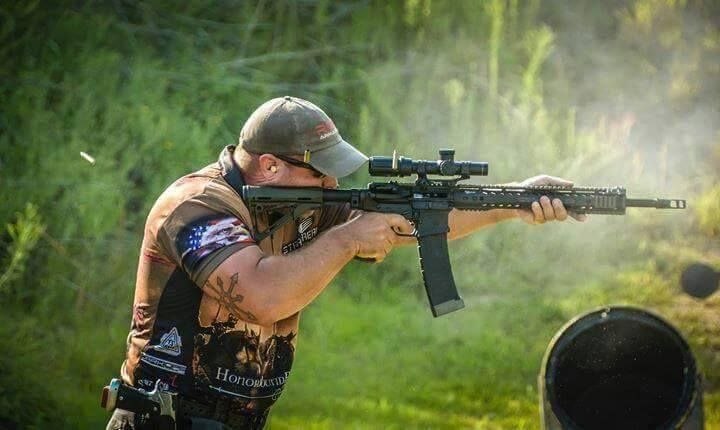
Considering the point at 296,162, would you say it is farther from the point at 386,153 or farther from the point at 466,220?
the point at 386,153

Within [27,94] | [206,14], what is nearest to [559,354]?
[27,94]

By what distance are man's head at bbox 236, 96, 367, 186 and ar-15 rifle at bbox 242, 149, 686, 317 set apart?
3.6 inches

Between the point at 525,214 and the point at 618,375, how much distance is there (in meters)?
0.64

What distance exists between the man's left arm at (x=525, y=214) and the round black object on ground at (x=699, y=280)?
3521mm

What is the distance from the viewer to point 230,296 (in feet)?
11.5

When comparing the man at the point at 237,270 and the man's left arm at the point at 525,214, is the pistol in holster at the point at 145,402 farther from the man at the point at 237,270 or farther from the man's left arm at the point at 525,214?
the man's left arm at the point at 525,214

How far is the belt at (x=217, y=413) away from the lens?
371cm

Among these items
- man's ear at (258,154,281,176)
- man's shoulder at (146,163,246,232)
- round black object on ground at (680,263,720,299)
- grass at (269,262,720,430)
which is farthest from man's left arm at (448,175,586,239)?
round black object on ground at (680,263,720,299)

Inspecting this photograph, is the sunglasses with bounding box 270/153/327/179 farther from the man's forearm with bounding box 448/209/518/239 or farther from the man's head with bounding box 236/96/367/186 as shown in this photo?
the man's forearm with bounding box 448/209/518/239

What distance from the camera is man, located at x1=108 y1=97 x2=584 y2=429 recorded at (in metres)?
3.51

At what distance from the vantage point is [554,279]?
7.54 metres

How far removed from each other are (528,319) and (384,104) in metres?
1.58

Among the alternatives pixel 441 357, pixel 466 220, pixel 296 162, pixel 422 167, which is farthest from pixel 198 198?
pixel 441 357

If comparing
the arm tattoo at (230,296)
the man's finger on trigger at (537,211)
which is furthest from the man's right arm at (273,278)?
the man's finger on trigger at (537,211)
